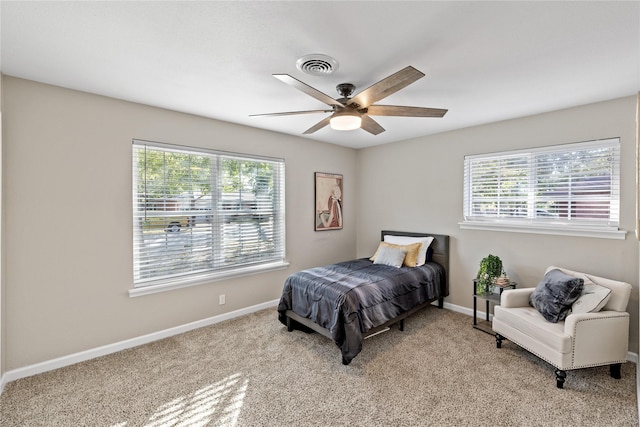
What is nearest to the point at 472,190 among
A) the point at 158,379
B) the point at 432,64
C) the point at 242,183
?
the point at 432,64

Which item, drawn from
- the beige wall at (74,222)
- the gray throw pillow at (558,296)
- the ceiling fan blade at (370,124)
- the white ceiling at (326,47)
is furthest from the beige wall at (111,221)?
the ceiling fan blade at (370,124)

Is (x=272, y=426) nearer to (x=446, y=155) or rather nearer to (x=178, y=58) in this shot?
(x=178, y=58)

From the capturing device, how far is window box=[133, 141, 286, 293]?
3.04m

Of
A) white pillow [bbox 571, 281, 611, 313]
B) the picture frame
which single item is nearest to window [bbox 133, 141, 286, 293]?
the picture frame

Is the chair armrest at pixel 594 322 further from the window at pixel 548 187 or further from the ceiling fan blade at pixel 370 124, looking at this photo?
the ceiling fan blade at pixel 370 124

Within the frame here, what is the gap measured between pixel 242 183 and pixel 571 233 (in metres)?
3.80

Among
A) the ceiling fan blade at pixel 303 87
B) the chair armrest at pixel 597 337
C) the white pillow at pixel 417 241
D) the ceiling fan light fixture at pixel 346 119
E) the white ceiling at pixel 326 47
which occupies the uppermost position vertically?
the white ceiling at pixel 326 47

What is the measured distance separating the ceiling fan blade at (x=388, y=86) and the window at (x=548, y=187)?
233cm

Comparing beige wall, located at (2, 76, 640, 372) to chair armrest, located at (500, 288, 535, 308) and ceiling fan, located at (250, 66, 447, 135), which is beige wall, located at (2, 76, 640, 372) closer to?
chair armrest, located at (500, 288, 535, 308)

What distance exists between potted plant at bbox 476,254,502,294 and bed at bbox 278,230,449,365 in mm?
576

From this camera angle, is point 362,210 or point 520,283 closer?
point 520,283

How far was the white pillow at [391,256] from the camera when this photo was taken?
149 inches

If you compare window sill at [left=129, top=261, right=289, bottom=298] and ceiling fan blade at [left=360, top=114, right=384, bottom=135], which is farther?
window sill at [left=129, top=261, right=289, bottom=298]

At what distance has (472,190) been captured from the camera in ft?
12.6
